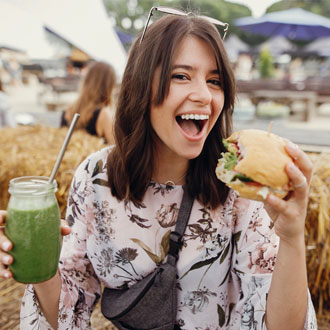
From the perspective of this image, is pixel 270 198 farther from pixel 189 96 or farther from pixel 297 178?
pixel 189 96

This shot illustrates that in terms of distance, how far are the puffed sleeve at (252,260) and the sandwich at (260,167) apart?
1.13 feet

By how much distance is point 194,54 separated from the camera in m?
1.42

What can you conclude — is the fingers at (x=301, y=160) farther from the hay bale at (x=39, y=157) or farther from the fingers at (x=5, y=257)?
the hay bale at (x=39, y=157)

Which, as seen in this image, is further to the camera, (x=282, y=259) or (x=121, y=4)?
(x=121, y=4)

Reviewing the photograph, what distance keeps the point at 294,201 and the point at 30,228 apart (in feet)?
2.91

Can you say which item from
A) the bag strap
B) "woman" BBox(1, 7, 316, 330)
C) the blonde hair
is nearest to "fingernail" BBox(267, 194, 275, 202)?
"woman" BBox(1, 7, 316, 330)

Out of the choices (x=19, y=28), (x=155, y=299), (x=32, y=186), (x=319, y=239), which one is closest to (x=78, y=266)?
(x=155, y=299)

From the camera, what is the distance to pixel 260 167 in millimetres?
1173

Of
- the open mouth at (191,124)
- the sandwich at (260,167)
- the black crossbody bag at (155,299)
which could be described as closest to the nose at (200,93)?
the open mouth at (191,124)

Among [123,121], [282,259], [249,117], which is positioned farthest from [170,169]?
[249,117]

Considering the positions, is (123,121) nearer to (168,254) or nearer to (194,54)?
(194,54)

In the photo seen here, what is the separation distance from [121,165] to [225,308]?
850mm

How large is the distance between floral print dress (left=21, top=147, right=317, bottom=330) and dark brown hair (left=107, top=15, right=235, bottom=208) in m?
0.07

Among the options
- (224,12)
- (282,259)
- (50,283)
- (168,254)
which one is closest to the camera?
(282,259)
